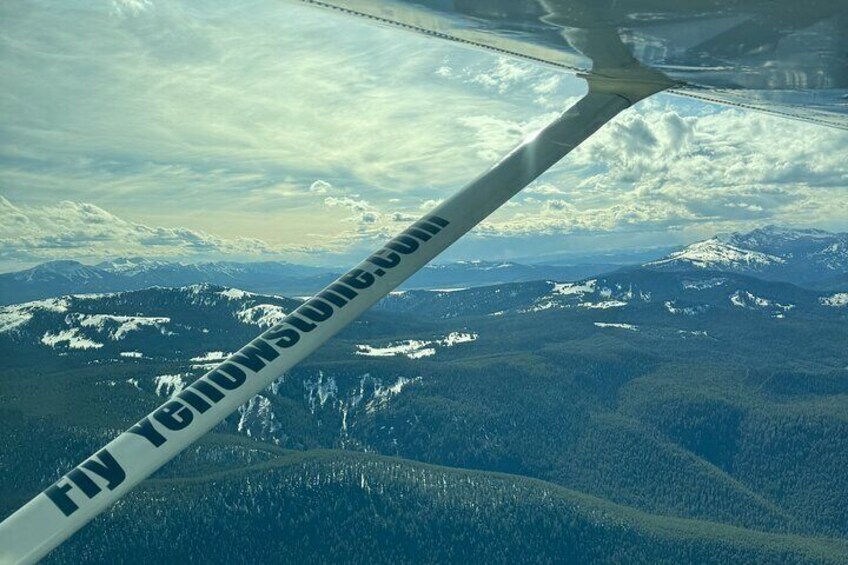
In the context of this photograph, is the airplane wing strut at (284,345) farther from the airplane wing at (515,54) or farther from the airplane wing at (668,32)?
the airplane wing at (668,32)

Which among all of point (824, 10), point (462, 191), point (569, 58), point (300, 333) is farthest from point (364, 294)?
point (824, 10)

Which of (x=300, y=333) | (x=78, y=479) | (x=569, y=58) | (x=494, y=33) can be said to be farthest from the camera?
(x=569, y=58)

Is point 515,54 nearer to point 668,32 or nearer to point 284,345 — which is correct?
point 668,32

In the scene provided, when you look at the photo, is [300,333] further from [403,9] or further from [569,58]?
[569,58]

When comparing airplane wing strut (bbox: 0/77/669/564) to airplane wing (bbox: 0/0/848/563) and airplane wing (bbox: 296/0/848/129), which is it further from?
airplane wing (bbox: 296/0/848/129)

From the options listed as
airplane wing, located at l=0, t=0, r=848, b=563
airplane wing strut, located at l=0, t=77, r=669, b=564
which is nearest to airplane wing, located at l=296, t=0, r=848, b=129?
airplane wing, located at l=0, t=0, r=848, b=563
